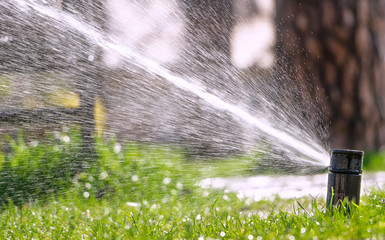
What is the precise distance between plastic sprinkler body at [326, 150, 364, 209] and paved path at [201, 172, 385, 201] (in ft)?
2.79

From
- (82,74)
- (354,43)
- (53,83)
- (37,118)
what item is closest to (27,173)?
(37,118)

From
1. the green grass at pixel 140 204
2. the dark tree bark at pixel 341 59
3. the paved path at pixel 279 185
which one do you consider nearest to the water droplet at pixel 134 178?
the green grass at pixel 140 204

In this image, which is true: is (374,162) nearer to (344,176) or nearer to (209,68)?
(209,68)

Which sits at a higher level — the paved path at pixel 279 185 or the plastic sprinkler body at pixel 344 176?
the plastic sprinkler body at pixel 344 176

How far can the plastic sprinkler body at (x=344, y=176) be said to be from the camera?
6.47 ft

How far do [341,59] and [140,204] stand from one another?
Result: 10.8 feet

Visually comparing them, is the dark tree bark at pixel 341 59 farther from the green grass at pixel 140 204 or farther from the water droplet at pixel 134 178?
the water droplet at pixel 134 178

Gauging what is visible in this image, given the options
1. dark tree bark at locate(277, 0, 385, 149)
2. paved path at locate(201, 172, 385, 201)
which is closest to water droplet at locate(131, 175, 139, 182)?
paved path at locate(201, 172, 385, 201)

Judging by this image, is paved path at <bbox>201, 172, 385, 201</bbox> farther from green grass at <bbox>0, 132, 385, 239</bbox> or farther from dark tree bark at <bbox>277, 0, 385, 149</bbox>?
dark tree bark at <bbox>277, 0, 385, 149</bbox>

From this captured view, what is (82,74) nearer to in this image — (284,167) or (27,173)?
(27,173)

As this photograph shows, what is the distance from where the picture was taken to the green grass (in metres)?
1.98

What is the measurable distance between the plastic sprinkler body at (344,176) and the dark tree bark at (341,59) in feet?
8.99

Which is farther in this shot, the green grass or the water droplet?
the water droplet

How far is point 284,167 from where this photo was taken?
11.3 feet
